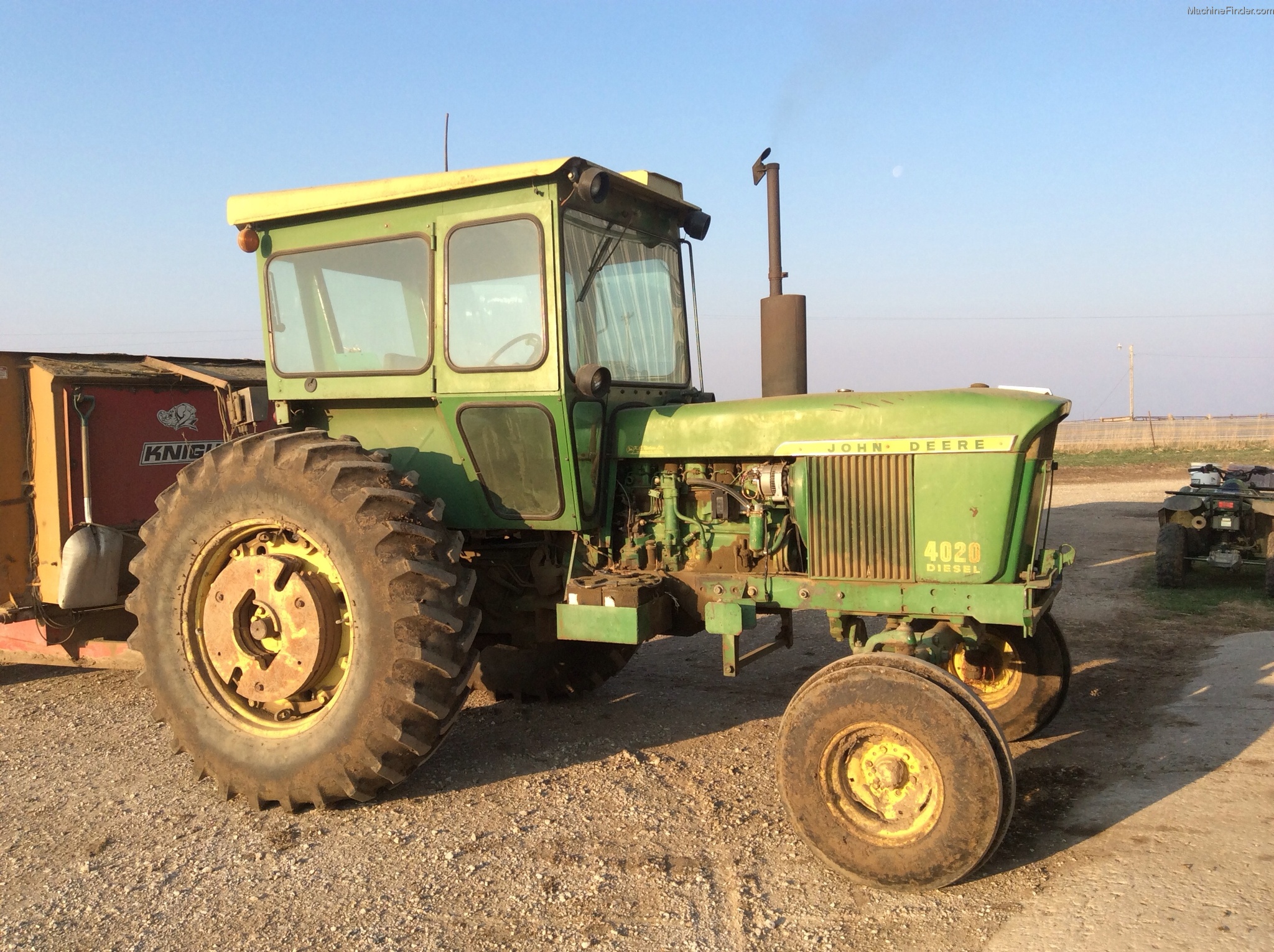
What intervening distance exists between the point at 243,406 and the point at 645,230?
3.17 metres

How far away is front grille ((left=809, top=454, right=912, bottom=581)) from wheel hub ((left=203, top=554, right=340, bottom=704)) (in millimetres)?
2216

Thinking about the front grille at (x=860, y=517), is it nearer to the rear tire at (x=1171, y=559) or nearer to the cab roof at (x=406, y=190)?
the cab roof at (x=406, y=190)

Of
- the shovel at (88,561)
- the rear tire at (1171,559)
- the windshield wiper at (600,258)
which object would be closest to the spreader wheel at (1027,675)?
the windshield wiper at (600,258)

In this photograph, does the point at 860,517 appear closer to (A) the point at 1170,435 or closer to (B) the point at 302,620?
(B) the point at 302,620

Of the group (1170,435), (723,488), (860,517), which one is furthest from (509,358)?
(1170,435)

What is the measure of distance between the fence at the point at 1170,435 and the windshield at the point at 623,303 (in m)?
34.9

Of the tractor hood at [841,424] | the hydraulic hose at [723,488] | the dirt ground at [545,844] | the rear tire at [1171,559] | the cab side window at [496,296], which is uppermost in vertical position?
the cab side window at [496,296]

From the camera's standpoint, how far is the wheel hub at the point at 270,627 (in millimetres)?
4215

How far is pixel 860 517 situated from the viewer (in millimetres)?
4098

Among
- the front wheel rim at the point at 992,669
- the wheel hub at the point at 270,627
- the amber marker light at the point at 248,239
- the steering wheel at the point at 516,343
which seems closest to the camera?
the wheel hub at the point at 270,627

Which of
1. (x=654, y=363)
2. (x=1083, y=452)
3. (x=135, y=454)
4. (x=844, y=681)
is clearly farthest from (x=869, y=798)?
(x=1083, y=452)

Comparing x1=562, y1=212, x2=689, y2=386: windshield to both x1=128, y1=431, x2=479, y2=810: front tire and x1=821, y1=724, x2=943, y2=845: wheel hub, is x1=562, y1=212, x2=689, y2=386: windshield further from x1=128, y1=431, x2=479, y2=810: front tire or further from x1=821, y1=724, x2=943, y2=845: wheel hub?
x1=821, y1=724, x2=943, y2=845: wheel hub

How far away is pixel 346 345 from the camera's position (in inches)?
188

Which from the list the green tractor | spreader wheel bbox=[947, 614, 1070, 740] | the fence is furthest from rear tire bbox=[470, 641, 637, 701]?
the fence
